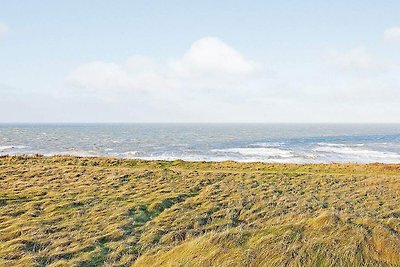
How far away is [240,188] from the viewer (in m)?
23.3

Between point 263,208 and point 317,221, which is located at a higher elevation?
point 317,221

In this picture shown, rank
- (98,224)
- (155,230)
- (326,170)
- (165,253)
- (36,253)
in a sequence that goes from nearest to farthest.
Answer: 1. (165,253)
2. (36,253)
3. (155,230)
4. (98,224)
5. (326,170)

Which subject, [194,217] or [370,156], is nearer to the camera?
[194,217]

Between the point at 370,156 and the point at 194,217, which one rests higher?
the point at 194,217

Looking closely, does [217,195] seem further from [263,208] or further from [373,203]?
[373,203]

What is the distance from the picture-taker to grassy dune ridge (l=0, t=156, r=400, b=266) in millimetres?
7621

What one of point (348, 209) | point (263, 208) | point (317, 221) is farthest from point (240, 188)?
point (317, 221)

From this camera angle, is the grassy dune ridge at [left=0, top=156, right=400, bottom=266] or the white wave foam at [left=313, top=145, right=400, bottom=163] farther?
the white wave foam at [left=313, top=145, right=400, bottom=163]

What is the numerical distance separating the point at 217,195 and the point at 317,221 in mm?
12277

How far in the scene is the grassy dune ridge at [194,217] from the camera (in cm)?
762

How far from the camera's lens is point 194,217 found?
1612cm

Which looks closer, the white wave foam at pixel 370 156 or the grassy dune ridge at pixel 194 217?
the grassy dune ridge at pixel 194 217

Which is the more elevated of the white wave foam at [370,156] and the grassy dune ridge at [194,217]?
the grassy dune ridge at [194,217]

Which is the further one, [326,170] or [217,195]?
[326,170]
